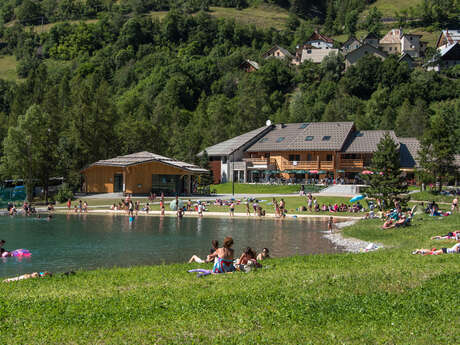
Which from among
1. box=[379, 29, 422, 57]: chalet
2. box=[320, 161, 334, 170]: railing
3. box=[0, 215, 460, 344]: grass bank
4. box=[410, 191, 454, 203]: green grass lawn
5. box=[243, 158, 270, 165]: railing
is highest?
box=[379, 29, 422, 57]: chalet

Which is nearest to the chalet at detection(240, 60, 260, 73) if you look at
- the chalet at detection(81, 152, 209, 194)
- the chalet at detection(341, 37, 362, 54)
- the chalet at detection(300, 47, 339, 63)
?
the chalet at detection(300, 47, 339, 63)

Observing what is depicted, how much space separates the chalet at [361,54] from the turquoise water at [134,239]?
11621 centimetres

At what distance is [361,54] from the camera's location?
147 meters

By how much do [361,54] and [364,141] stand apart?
8150cm

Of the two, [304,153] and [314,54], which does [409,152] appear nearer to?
[304,153]

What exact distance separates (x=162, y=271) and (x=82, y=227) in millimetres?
23696

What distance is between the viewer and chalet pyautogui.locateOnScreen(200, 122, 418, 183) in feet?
234

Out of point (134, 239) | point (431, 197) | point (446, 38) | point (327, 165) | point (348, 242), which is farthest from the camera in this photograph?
point (446, 38)

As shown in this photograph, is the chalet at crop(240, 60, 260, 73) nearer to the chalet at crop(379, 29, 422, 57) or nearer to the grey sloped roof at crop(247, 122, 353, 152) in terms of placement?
the chalet at crop(379, 29, 422, 57)

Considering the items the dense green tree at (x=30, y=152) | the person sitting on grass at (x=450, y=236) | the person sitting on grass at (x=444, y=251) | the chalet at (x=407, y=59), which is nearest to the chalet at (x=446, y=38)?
the chalet at (x=407, y=59)

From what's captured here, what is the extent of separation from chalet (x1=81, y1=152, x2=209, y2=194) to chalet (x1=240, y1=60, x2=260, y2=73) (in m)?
106

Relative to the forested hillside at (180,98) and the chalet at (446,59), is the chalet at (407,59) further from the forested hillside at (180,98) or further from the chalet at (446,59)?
the forested hillside at (180,98)

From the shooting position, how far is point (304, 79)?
14888 centimetres

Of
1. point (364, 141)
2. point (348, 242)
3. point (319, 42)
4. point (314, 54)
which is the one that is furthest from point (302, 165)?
point (319, 42)
